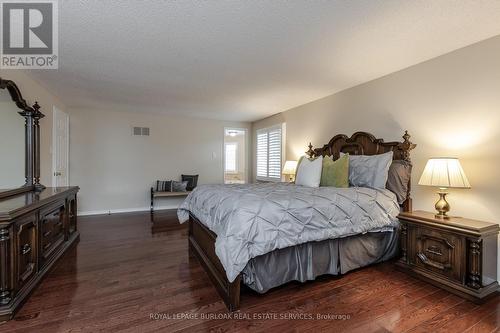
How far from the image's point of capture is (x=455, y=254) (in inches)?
85.0

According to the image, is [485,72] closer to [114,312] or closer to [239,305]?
[239,305]

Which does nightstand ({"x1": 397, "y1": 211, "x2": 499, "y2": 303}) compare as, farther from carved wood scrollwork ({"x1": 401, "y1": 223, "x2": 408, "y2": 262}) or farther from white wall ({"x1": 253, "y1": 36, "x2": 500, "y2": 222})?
white wall ({"x1": 253, "y1": 36, "x2": 500, "y2": 222})

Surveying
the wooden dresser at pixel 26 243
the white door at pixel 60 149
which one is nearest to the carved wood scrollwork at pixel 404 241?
the wooden dresser at pixel 26 243

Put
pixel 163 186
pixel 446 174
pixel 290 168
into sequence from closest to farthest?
pixel 446 174, pixel 290 168, pixel 163 186

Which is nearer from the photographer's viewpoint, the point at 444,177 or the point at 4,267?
the point at 4,267

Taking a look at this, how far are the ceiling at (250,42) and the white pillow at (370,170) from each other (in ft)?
3.69

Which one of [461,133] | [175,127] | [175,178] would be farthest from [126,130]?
[461,133]

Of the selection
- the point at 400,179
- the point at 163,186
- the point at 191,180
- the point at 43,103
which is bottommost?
the point at 163,186

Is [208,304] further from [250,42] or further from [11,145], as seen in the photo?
[11,145]

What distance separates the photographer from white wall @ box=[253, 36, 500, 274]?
2320 millimetres

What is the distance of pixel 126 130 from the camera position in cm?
550

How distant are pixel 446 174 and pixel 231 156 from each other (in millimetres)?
8422

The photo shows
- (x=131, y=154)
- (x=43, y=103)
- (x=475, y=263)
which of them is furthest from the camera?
(x=131, y=154)

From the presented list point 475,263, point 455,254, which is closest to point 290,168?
point 455,254
